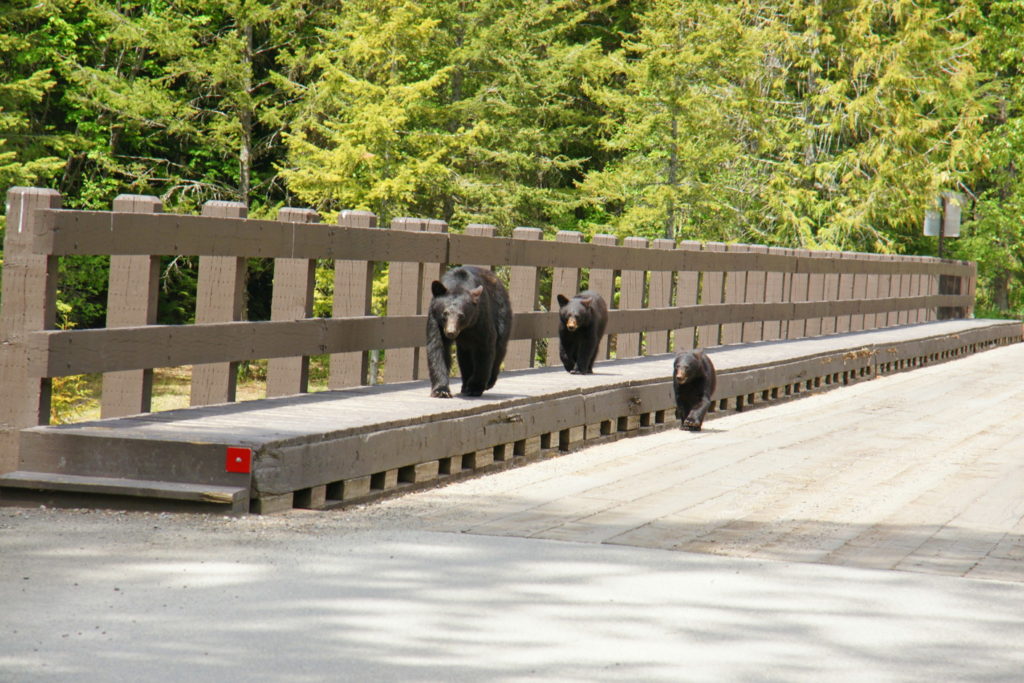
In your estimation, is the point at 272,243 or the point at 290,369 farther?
the point at 290,369

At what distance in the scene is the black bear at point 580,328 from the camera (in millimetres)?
11219

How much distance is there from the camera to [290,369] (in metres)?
8.99

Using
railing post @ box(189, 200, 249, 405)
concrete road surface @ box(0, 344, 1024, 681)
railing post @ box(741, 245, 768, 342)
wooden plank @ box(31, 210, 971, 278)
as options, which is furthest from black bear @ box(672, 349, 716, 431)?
railing post @ box(741, 245, 768, 342)

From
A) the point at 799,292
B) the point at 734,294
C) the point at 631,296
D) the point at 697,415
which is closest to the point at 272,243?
the point at 697,415

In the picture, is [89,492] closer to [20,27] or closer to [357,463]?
[357,463]

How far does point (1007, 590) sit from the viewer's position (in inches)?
Answer: 208

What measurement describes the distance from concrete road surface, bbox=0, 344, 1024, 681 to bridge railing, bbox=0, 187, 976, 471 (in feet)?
3.19

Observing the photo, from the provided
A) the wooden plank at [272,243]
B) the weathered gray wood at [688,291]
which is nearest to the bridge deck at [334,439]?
the wooden plank at [272,243]

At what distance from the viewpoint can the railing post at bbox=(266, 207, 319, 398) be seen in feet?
28.5

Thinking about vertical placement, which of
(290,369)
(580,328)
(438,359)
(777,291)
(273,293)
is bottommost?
(290,369)

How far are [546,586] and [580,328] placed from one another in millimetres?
6414

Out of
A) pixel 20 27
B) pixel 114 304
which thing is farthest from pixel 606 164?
pixel 114 304

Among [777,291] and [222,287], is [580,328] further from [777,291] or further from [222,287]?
[777,291]

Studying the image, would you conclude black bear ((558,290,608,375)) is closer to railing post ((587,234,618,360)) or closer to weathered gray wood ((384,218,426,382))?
railing post ((587,234,618,360))
